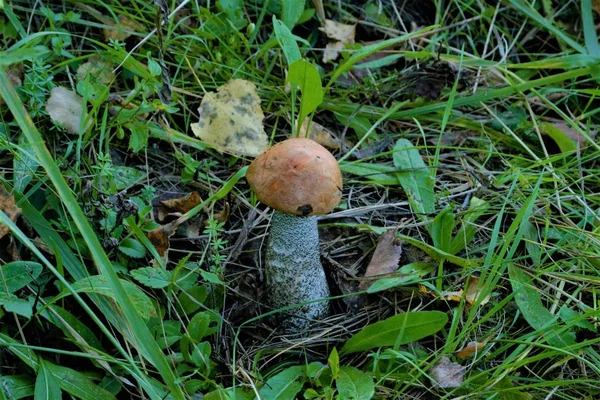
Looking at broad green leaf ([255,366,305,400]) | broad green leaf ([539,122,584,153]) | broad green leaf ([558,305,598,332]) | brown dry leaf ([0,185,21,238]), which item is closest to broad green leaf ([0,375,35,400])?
brown dry leaf ([0,185,21,238])

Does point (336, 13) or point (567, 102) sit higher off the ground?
point (336, 13)

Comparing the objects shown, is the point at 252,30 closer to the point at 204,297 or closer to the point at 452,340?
the point at 204,297

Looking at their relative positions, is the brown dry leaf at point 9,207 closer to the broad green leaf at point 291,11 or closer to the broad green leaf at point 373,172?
the broad green leaf at point 373,172

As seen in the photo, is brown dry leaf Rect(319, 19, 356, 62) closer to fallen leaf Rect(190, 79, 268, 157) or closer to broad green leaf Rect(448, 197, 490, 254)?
fallen leaf Rect(190, 79, 268, 157)

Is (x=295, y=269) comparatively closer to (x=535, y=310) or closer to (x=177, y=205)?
(x=177, y=205)

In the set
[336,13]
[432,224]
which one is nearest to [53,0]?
[336,13]

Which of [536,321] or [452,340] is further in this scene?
[536,321]

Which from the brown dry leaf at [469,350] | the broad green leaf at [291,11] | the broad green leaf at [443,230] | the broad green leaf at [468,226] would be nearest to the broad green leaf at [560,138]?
the broad green leaf at [468,226]
